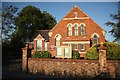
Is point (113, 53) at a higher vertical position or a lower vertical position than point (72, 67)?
higher

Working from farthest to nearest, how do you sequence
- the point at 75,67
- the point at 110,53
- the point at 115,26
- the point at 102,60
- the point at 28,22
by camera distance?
the point at 28,22, the point at 115,26, the point at 110,53, the point at 75,67, the point at 102,60

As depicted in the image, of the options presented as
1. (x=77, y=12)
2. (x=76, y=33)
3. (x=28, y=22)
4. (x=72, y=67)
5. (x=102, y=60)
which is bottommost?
(x=72, y=67)

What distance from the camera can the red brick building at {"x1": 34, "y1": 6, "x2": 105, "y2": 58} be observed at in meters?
29.4

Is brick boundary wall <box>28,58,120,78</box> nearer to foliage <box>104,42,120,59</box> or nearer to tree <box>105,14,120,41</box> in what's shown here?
foliage <box>104,42,120,59</box>

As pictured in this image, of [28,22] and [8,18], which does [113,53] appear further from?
[28,22]

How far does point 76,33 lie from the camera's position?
30.3 meters

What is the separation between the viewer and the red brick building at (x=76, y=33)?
1158 inches

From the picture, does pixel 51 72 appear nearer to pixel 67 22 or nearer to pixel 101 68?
pixel 101 68

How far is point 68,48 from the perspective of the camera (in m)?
20.0

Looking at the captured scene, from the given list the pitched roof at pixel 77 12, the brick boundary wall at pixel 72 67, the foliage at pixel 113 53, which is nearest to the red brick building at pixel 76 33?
the pitched roof at pixel 77 12

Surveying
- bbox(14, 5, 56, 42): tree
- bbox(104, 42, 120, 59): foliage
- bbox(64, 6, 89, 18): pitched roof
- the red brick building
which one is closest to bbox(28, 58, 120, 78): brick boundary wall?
bbox(104, 42, 120, 59): foliage

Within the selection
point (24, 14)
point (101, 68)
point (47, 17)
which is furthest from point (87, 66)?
point (47, 17)

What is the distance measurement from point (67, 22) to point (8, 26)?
7.91 m

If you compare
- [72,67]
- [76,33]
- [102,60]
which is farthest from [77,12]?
[102,60]
